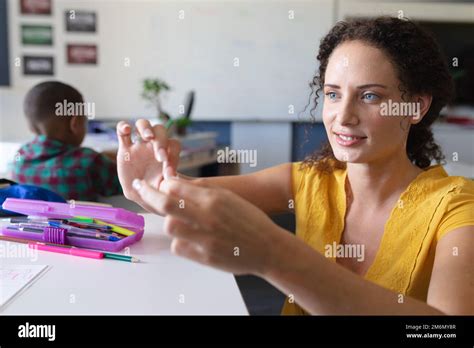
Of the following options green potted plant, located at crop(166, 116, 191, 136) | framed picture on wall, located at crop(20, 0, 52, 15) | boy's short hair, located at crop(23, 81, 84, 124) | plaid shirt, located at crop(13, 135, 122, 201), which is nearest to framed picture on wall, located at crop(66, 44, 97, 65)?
framed picture on wall, located at crop(20, 0, 52, 15)

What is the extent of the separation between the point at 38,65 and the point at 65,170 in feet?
8.48

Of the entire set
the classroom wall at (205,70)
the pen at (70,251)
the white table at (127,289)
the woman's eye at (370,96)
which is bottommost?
the white table at (127,289)

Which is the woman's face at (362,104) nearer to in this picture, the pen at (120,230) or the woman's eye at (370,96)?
the woman's eye at (370,96)

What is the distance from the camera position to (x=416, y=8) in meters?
4.16

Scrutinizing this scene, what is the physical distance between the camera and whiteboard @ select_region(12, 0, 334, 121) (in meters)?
3.99

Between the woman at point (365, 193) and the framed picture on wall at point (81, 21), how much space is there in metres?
3.27

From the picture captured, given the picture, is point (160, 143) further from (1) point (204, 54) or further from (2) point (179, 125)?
(1) point (204, 54)

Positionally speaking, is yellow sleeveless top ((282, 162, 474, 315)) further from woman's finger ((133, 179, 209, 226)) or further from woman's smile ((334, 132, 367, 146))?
woman's finger ((133, 179, 209, 226))

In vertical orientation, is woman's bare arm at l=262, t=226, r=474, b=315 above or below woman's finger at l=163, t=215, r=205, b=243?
below

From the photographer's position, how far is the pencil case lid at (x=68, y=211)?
0.87 m

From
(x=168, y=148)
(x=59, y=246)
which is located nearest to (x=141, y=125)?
(x=168, y=148)

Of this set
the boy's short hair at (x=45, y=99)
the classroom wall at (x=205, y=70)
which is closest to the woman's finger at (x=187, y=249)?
the boy's short hair at (x=45, y=99)

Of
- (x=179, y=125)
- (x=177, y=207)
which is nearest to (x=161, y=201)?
(x=177, y=207)

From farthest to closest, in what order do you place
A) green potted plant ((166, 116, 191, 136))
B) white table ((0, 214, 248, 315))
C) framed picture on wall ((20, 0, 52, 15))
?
framed picture on wall ((20, 0, 52, 15))
green potted plant ((166, 116, 191, 136))
white table ((0, 214, 248, 315))
